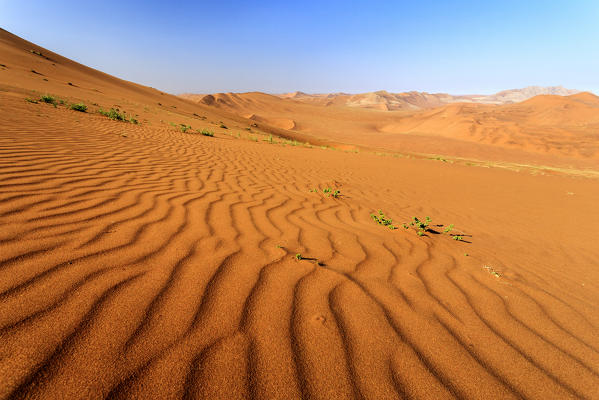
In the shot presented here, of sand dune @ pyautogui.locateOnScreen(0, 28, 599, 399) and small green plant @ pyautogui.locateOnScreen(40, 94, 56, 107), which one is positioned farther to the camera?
small green plant @ pyautogui.locateOnScreen(40, 94, 56, 107)

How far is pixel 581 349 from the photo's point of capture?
159 centimetres

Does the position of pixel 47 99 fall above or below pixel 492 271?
above

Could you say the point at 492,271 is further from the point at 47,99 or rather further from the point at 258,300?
the point at 47,99

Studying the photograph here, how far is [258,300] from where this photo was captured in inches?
60.2

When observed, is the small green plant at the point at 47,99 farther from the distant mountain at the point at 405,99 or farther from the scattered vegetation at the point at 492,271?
the distant mountain at the point at 405,99

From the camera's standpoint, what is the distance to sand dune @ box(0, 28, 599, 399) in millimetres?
1083

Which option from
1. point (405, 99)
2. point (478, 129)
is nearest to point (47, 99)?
point (478, 129)

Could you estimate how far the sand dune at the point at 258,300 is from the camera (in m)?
1.08

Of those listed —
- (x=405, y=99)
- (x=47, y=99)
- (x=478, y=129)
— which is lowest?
(x=47, y=99)

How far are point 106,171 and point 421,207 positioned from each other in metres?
4.86

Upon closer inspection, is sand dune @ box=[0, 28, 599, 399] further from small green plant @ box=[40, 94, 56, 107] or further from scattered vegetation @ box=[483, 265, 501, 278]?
small green plant @ box=[40, 94, 56, 107]

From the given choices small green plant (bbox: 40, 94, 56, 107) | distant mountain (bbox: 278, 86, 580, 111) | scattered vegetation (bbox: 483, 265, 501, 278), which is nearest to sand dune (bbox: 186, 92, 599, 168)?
small green plant (bbox: 40, 94, 56, 107)

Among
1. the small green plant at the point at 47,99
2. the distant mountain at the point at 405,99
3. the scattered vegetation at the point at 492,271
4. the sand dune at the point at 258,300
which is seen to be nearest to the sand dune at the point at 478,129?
the small green plant at the point at 47,99

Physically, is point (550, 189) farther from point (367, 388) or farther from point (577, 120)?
point (577, 120)
